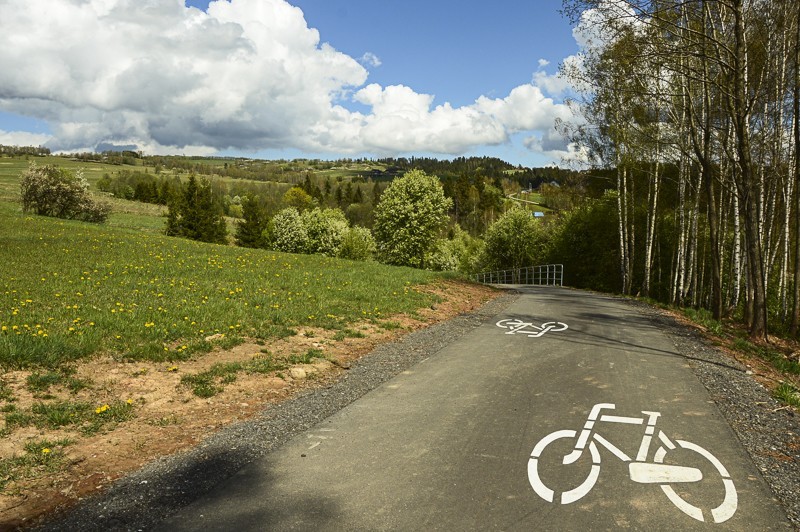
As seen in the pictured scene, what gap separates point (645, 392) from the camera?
25.3ft

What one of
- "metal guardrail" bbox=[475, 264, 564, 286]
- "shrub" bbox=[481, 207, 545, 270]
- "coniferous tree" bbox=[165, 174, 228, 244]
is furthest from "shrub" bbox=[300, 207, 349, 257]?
"metal guardrail" bbox=[475, 264, 564, 286]

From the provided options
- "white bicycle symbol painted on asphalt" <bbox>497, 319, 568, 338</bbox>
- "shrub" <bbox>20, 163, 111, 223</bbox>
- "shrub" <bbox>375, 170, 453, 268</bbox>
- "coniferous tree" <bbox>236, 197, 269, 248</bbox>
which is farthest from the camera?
"coniferous tree" <bbox>236, 197, 269, 248</bbox>

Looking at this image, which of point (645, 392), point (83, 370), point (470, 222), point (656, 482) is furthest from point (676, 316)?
point (470, 222)

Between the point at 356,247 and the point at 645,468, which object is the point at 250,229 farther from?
the point at 645,468

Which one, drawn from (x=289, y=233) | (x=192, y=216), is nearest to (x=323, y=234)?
(x=289, y=233)

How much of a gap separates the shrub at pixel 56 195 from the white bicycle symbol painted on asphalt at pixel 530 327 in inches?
1584

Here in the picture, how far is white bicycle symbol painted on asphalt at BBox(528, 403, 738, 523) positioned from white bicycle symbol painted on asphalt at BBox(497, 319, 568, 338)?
620 centimetres

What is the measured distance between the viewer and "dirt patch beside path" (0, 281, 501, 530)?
493cm

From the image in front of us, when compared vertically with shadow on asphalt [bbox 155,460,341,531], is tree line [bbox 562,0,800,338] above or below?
above

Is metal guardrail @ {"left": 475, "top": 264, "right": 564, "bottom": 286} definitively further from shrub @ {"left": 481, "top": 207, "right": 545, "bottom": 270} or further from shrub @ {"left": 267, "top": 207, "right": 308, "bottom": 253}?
shrub @ {"left": 267, "top": 207, "right": 308, "bottom": 253}

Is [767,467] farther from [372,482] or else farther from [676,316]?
[676,316]

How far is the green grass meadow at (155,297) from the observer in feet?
28.5

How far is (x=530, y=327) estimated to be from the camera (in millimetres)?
13461

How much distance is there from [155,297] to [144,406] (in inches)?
255
